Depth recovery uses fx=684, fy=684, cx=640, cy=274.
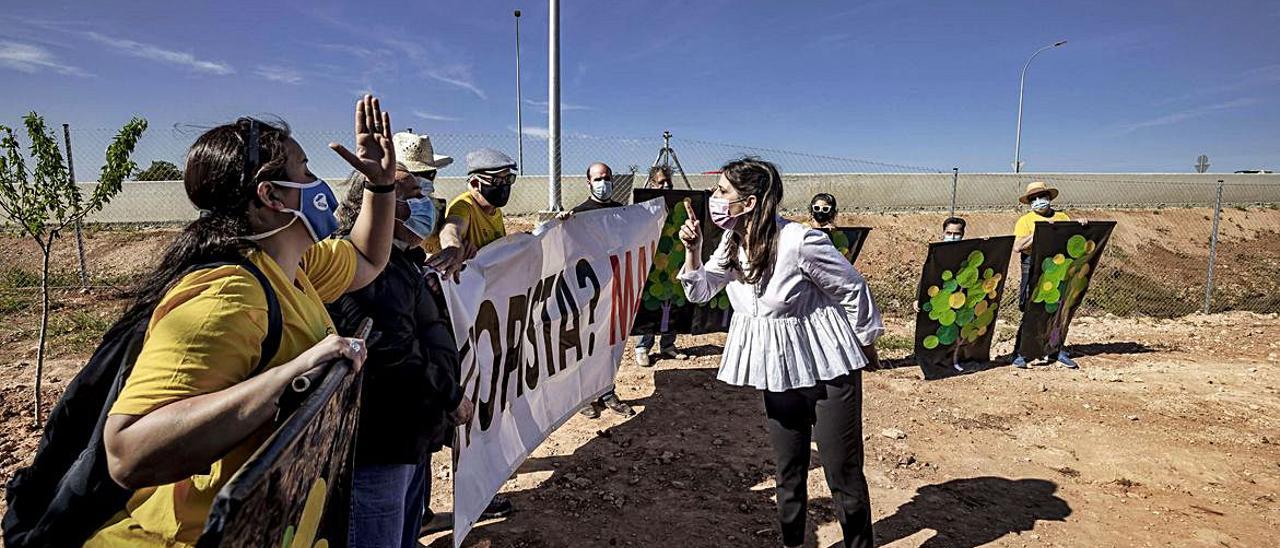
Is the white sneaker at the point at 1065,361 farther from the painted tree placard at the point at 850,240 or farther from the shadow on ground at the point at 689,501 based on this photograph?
the shadow on ground at the point at 689,501

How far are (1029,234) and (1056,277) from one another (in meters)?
0.50

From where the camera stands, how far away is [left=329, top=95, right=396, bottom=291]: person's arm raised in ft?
6.09

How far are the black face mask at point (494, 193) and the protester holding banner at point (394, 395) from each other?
5.38ft

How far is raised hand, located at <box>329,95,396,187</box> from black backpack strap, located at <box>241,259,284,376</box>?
0.55m

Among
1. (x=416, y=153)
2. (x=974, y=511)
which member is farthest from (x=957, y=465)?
(x=416, y=153)

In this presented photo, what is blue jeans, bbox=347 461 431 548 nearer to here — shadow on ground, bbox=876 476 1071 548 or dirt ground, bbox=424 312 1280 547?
dirt ground, bbox=424 312 1280 547

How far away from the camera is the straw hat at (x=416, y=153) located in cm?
344

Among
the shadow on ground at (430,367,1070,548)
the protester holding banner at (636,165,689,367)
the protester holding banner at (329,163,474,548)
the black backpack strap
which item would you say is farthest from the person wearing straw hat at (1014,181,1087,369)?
the black backpack strap

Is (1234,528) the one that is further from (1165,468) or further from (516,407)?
(516,407)

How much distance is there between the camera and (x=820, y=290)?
9.62 ft

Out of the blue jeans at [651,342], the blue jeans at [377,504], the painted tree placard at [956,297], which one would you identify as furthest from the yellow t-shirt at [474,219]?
the painted tree placard at [956,297]

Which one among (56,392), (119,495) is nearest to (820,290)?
(119,495)

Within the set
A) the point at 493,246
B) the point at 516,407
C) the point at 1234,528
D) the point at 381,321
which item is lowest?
the point at 1234,528

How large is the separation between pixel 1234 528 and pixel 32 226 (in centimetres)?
804
